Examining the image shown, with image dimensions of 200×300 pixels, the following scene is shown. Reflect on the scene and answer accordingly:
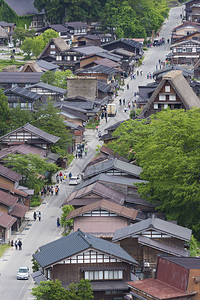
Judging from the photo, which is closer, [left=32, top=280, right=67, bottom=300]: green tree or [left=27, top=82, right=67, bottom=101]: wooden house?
[left=32, top=280, right=67, bottom=300]: green tree

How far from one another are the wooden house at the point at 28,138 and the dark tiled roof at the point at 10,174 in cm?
929

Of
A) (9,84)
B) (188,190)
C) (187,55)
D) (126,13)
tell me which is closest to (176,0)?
Answer: (126,13)

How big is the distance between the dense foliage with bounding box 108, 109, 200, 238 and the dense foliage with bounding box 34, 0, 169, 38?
85.3 meters

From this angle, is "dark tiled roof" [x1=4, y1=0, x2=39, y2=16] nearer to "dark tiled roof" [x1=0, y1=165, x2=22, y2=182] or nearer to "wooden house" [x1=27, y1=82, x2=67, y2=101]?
"wooden house" [x1=27, y1=82, x2=67, y2=101]

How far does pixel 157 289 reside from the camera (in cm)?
3781

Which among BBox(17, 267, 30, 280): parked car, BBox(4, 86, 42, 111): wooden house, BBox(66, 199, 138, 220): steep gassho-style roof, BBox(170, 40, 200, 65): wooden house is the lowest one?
BBox(17, 267, 30, 280): parked car

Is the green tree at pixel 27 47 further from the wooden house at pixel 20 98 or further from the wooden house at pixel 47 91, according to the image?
the wooden house at pixel 20 98

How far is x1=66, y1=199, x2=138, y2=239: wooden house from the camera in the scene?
48500mm

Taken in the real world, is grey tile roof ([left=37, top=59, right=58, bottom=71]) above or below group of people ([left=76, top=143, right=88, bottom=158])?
above

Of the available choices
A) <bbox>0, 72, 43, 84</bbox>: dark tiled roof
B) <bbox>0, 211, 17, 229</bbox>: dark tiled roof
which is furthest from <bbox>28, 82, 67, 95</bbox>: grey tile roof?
<bbox>0, 211, 17, 229</bbox>: dark tiled roof

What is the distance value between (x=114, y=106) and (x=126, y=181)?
3829 centimetres

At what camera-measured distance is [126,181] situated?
5575 cm

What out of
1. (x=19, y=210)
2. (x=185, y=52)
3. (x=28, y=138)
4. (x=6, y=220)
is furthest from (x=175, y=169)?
(x=185, y=52)

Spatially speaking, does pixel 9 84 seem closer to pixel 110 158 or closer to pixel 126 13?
pixel 110 158
